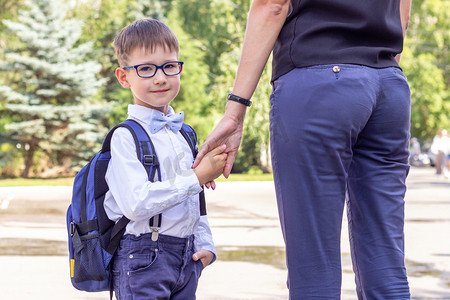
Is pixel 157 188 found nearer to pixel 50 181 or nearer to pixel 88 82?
pixel 50 181

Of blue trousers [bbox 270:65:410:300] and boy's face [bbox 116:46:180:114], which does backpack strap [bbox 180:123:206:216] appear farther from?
blue trousers [bbox 270:65:410:300]

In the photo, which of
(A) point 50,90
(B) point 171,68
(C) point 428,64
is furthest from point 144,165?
(C) point 428,64

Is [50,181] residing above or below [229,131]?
below

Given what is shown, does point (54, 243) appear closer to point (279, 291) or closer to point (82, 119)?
point (279, 291)

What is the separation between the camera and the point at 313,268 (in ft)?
8.21

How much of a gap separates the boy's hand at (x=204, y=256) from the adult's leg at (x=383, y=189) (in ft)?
2.23

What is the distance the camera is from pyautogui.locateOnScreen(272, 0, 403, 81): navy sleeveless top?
2.45 meters

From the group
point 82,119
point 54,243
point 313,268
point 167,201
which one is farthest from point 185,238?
point 82,119

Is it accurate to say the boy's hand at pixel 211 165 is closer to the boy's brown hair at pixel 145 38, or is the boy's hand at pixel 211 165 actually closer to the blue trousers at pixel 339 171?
the blue trousers at pixel 339 171

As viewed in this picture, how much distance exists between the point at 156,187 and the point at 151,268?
32 centimetres

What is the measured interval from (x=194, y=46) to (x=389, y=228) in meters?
30.3

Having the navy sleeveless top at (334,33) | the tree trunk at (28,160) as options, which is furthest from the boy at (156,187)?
the tree trunk at (28,160)

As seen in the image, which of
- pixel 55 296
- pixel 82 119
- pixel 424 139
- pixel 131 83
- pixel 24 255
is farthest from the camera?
pixel 424 139

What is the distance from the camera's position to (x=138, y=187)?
2836 millimetres
